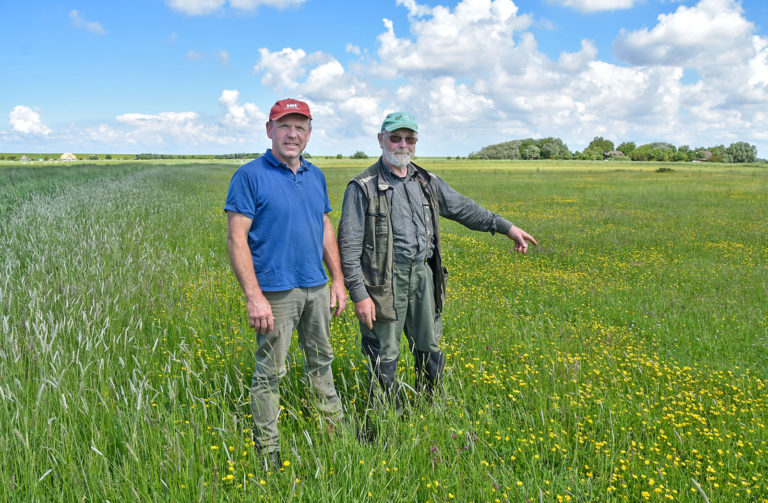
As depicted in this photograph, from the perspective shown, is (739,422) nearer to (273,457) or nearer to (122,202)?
(273,457)

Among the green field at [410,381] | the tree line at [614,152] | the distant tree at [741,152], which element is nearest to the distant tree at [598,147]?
the tree line at [614,152]

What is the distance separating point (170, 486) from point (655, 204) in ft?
89.4

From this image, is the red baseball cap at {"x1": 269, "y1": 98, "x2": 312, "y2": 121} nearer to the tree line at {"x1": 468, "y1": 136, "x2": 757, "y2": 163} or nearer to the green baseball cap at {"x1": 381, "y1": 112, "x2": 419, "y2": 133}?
the green baseball cap at {"x1": 381, "y1": 112, "x2": 419, "y2": 133}

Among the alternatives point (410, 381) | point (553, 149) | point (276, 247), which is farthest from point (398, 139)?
point (553, 149)

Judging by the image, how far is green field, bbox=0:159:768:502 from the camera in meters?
2.79

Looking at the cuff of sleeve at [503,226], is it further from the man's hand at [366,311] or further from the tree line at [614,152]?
the tree line at [614,152]

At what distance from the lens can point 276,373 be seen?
315 centimetres

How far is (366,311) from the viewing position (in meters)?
3.53

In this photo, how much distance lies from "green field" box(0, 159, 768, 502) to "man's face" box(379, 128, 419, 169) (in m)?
1.76

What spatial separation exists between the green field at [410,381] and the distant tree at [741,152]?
15845 cm

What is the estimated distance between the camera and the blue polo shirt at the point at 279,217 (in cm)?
301

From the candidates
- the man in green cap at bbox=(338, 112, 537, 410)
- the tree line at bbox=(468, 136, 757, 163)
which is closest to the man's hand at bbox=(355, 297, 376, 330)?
the man in green cap at bbox=(338, 112, 537, 410)

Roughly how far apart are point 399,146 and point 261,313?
1.66 metres

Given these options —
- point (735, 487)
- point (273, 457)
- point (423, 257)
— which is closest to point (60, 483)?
point (273, 457)
